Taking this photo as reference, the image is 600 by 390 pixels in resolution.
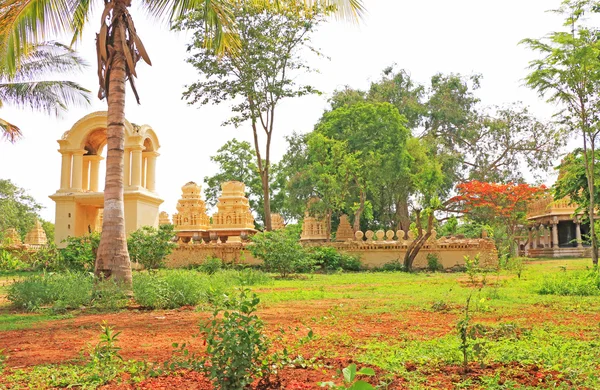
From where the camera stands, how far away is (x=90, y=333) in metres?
6.58

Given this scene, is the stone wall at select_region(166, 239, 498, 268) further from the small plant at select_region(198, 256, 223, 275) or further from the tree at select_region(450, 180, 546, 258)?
the tree at select_region(450, 180, 546, 258)

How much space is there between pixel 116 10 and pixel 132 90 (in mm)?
1378

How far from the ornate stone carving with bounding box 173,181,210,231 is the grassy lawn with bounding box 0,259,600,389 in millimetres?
13420

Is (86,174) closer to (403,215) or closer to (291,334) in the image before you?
(403,215)

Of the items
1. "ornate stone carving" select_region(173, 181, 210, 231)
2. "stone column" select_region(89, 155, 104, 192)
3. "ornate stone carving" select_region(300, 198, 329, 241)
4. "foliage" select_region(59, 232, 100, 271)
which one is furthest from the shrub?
"stone column" select_region(89, 155, 104, 192)

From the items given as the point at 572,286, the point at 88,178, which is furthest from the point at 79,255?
the point at 572,286

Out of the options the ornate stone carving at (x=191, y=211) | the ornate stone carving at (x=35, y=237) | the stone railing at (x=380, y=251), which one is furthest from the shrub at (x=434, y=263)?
the ornate stone carving at (x=35, y=237)

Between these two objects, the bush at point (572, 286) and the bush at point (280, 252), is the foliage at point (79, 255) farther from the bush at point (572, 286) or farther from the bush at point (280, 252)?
the bush at point (572, 286)

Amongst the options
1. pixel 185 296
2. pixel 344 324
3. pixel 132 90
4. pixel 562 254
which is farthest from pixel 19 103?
pixel 562 254

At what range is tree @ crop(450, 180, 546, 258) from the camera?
25750 millimetres

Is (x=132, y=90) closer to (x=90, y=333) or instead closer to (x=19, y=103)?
(x=90, y=333)

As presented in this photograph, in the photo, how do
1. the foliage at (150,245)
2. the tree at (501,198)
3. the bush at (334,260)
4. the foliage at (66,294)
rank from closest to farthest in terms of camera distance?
1. the foliage at (66,294)
2. the foliage at (150,245)
3. the bush at (334,260)
4. the tree at (501,198)

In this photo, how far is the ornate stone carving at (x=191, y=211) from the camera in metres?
24.0

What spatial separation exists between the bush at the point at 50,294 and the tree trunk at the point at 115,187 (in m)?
0.45
